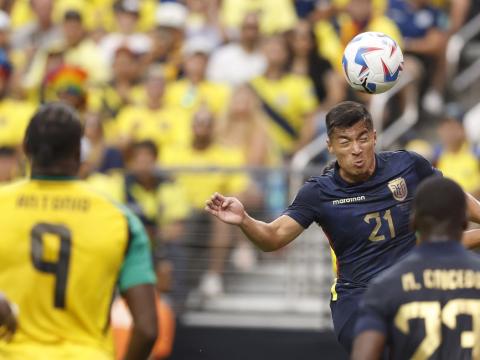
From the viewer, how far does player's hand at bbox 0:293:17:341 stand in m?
6.10

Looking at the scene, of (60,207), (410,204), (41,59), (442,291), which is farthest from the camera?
(41,59)

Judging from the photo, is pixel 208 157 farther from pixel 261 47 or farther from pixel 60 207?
pixel 60 207

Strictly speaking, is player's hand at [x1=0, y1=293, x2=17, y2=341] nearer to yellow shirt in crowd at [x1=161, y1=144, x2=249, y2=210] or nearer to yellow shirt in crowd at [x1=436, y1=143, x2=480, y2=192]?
yellow shirt in crowd at [x1=161, y1=144, x2=249, y2=210]

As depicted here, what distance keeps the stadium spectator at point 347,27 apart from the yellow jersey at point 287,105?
0.51m

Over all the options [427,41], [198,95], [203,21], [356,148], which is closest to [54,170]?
[356,148]

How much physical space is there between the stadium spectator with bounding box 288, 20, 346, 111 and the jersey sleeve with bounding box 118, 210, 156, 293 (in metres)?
9.12

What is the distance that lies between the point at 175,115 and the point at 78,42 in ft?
8.15

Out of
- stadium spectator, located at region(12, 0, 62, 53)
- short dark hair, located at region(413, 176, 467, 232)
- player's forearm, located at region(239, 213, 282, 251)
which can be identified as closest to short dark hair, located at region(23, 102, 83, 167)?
player's forearm, located at region(239, 213, 282, 251)

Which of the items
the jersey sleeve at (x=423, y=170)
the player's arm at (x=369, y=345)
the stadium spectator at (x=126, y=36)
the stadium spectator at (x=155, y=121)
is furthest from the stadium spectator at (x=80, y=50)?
the player's arm at (x=369, y=345)

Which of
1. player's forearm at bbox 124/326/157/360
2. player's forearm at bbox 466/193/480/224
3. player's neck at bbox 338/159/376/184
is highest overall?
player's neck at bbox 338/159/376/184

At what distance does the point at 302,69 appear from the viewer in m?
15.8

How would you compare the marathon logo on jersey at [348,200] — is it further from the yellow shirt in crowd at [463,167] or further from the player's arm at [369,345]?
the yellow shirt in crowd at [463,167]

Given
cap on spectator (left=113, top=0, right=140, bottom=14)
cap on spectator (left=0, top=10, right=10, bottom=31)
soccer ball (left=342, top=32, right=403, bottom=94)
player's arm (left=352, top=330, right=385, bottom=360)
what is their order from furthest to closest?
cap on spectator (left=113, top=0, right=140, bottom=14) → cap on spectator (left=0, top=10, right=10, bottom=31) → soccer ball (left=342, top=32, right=403, bottom=94) → player's arm (left=352, top=330, right=385, bottom=360)

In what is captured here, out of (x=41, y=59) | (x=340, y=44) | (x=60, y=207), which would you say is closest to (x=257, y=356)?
(x=340, y=44)
